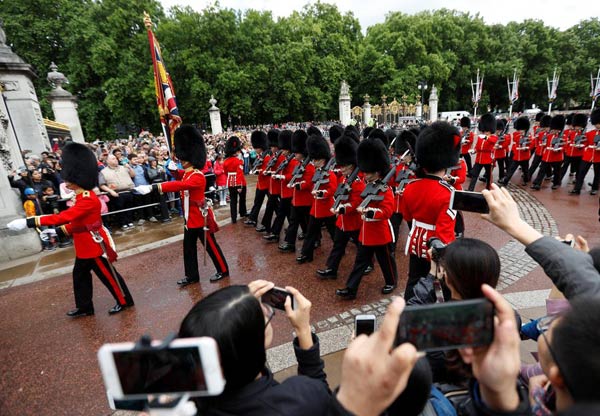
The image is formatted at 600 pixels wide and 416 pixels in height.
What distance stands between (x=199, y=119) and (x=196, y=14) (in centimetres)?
799

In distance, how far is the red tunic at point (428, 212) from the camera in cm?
307

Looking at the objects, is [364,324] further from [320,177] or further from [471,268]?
[320,177]

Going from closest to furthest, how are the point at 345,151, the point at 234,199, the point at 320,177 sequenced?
the point at 345,151
the point at 320,177
the point at 234,199

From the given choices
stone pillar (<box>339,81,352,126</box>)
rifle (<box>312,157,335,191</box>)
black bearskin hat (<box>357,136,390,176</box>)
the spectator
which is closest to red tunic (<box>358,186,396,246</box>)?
black bearskin hat (<box>357,136,390,176</box>)

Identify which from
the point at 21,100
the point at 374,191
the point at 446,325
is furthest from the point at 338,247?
the point at 21,100

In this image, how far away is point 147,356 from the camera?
884 millimetres

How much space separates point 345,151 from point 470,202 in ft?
10.7

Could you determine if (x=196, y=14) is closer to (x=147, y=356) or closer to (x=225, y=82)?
(x=225, y=82)

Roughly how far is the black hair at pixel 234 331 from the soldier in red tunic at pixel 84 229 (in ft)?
10.9

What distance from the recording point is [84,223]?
3.86 metres

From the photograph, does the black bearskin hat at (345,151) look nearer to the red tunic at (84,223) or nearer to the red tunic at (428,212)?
the red tunic at (428,212)

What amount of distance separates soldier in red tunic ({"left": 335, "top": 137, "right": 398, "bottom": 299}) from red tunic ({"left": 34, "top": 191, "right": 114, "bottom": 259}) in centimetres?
294

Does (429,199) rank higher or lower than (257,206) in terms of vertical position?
higher

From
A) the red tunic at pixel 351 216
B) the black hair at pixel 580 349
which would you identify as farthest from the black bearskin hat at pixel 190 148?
the black hair at pixel 580 349
